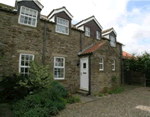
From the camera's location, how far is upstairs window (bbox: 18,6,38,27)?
7.67m

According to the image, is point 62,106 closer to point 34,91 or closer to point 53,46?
point 34,91

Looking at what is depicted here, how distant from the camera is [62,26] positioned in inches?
375

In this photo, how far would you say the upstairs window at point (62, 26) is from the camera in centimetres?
927

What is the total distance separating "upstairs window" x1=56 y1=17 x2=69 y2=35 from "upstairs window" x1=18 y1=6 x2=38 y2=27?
6.38ft

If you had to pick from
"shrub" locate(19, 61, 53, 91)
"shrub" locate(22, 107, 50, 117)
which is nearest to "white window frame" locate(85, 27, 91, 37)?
"shrub" locate(19, 61, 53, 91)

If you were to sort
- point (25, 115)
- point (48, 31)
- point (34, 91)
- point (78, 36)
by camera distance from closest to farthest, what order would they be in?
point (25, 115)
point (34, 91)
point (48, 31)
point (78, 36)

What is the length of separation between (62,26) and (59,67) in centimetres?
381

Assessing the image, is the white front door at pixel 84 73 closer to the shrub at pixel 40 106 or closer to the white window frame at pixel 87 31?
the white window frame at pixel 87 31

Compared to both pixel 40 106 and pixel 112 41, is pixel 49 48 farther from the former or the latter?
pixel 112 41

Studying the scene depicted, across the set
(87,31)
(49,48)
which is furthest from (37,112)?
(87,31)

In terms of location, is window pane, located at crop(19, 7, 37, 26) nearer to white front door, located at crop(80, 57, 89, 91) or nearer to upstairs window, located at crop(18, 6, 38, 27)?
upstairs window, located at crop(18, 6, 38, 27)

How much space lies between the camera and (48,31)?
28.4 feet

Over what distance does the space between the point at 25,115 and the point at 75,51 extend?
274 inches

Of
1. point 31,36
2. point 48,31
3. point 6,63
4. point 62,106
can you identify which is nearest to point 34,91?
point 62,106
